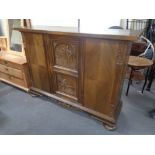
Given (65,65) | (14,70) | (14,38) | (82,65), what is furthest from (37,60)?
(14,38)

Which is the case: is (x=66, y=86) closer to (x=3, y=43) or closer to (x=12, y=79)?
(x=12, y=79)

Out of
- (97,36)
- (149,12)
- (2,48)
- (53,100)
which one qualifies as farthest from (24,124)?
(149,12)

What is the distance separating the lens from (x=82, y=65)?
158cm

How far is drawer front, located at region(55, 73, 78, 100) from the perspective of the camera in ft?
5.97

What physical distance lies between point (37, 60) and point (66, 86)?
53 cm

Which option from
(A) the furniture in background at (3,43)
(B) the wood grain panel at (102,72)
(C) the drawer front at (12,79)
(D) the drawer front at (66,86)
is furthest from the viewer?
(A) the furniture in background at (3,43)

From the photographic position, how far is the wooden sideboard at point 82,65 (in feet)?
4.41

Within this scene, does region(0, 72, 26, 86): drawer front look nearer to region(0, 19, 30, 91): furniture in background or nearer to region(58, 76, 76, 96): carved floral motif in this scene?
region(0, 19, 30, 91): furniture in background

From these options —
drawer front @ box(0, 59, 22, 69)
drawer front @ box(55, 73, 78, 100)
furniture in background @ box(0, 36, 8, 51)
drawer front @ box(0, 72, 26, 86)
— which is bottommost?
drawer front @ box(0, 72, 26, 86)

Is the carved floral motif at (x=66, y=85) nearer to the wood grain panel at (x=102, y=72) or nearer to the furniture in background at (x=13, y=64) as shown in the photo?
the wood grain panel at (x=102, y=72)

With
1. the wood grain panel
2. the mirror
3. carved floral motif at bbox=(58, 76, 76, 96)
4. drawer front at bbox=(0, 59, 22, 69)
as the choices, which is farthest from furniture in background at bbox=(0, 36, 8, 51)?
the wood grain panel

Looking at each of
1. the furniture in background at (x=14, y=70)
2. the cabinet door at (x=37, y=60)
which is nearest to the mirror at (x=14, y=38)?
the furniture in background at (x=14, y=70)

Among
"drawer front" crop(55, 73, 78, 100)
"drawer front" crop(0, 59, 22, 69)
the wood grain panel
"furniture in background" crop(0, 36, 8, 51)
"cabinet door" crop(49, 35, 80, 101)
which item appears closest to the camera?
the wood grain panel

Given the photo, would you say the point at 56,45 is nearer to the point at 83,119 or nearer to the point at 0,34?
the point at 83,119
